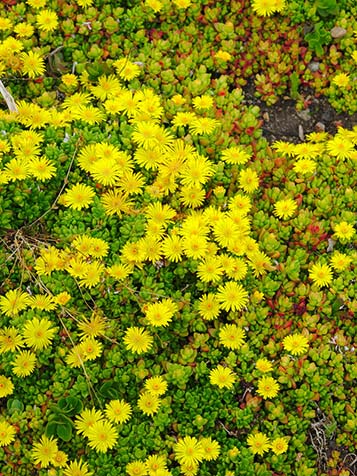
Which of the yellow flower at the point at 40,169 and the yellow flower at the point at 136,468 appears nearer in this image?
the yellow flower at the point at 136,468

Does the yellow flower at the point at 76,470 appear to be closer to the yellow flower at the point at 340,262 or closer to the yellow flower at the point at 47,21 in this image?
the yellow flower at the point at 340,262

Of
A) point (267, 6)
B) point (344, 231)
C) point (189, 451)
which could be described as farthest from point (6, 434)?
point (267, 6)

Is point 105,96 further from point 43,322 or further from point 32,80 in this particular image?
point 43,322

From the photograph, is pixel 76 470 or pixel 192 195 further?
pixel 192 195

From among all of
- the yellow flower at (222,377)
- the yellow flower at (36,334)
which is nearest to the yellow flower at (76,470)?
the yellow flower at (36,334)

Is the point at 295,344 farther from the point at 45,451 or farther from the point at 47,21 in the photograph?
the point at 47,21

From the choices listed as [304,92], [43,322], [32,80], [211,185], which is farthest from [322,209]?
[32,80]

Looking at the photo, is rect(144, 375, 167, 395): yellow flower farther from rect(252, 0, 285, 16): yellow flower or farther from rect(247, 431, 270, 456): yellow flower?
rect(252, 0, 285, 16): yellow flower
